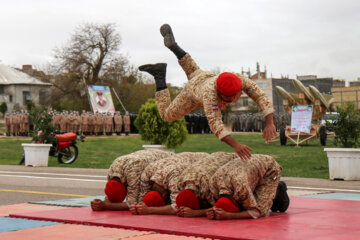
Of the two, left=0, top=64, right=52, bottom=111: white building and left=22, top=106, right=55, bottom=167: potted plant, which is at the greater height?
left=0, top=64, right=52, bottom=111: white building

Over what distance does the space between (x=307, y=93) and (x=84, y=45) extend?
37.9 meters

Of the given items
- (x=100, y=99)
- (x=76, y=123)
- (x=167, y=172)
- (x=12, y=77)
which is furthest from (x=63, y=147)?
(x=12, y=77)

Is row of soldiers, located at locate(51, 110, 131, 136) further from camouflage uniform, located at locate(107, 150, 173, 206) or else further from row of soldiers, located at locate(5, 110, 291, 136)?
camouflage uniform, located at locate(107, 150, 173, 206)

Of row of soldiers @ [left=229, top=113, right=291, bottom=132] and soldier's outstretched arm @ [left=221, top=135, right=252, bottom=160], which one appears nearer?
soldier's outstretched arm @ [left=221, top=135, right=252, bottom=160]

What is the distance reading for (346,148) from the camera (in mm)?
13281

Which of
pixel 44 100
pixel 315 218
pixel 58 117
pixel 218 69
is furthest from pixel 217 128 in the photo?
pixel 218 69

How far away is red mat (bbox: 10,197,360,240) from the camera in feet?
18.9

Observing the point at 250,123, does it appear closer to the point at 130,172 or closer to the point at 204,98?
the point at 130,172

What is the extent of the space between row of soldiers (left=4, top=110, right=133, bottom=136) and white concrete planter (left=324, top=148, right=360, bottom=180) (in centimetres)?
2626

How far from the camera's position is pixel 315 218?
22.5ft

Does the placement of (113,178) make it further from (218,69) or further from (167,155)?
(218,69)

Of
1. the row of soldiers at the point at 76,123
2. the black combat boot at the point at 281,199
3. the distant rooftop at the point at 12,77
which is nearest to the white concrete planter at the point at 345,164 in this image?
the black combat boot at the point at 281,199

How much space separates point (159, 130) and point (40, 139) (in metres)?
3.69

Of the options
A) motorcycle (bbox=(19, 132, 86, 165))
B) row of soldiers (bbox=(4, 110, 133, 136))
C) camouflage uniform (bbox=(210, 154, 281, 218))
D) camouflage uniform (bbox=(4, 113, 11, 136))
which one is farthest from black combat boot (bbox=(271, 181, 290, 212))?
camouflage uniform (bbox=(4, 113, 11, 136))
